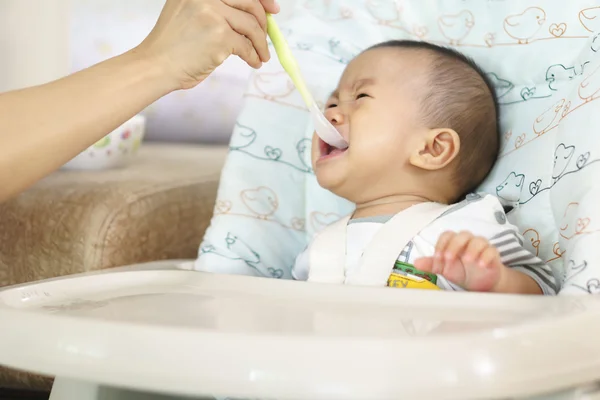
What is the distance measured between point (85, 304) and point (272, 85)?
1.53ft

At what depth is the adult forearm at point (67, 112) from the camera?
720mm

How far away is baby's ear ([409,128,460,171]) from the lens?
890mm

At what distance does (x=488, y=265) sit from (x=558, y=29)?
358 mm

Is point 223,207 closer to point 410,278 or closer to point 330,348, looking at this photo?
point 410,278

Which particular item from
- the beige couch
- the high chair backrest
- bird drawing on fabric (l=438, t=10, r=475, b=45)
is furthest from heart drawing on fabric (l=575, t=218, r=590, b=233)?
the beige couch

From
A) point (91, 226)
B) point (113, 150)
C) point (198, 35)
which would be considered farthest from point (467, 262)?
point (113, 150)

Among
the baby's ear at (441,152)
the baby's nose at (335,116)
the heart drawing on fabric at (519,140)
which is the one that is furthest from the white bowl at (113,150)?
the heart drawing on fabric at (519,140)

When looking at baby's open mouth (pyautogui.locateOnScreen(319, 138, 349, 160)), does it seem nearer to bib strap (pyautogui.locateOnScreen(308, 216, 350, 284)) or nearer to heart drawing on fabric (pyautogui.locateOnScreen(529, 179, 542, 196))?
bib strap (pyautogui.locateOnScreen(308, 216, 350, 284))

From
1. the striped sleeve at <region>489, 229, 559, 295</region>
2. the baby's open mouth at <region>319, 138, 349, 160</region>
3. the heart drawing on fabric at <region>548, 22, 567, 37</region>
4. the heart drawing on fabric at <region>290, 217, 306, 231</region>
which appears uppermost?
the heart drawing on fabric at <region>548, 22, 567, 37</region>

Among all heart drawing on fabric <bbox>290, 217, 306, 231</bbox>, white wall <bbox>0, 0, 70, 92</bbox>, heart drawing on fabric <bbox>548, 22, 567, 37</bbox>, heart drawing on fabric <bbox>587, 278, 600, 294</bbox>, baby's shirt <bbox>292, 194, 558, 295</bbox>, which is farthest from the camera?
Result: white wall <bbox>0, 0, 70, 92</bbox>

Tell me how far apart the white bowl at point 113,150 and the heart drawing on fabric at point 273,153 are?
0.36 metres

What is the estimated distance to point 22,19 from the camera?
3.98ft

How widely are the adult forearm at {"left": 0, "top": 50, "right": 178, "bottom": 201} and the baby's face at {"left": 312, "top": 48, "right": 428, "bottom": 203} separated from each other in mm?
232

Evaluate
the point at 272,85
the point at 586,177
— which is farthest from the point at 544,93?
the point at 272,85
